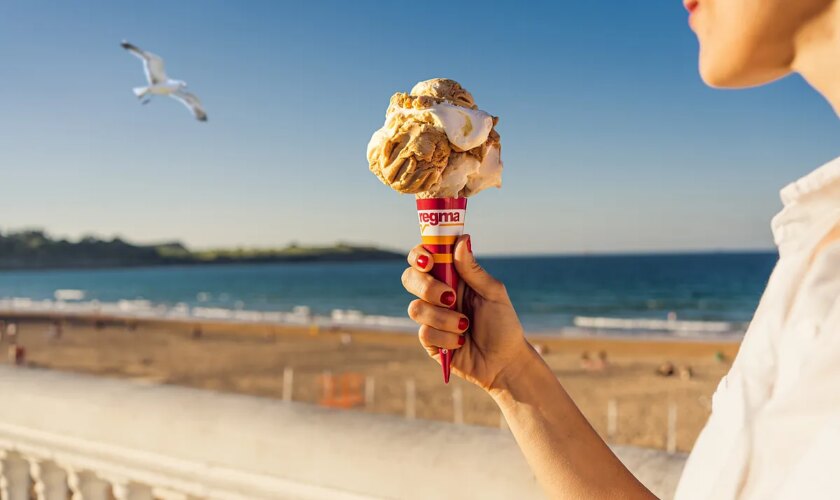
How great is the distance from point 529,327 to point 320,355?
62.5 ft

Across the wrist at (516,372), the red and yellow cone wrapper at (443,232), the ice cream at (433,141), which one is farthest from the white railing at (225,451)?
the ice cream at (433,141)

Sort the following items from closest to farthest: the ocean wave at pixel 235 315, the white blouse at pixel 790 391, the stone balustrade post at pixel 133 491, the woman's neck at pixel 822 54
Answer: the white blouse at pixel 790 391 < the woman's neck at pixel 822 54 < the stone balustrade post at pixel 133 491 < the ocean wave at pixel 235 315

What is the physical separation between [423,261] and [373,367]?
25.6 meters

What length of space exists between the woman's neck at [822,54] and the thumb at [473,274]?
94 cm

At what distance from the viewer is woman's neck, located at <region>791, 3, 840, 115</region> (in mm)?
938

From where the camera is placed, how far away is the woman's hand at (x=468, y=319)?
5.67 feet

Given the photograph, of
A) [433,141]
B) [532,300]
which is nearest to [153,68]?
[433,141]

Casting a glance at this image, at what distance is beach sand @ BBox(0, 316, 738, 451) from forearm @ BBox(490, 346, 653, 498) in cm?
1467

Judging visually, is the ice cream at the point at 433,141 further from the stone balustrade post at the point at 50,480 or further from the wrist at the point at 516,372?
the stone balustrade post at the point at 50,480

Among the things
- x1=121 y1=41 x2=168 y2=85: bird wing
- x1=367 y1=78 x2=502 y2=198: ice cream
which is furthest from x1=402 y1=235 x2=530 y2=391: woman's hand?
x1=121 y1=41 x2=168 y2=85: bird wing

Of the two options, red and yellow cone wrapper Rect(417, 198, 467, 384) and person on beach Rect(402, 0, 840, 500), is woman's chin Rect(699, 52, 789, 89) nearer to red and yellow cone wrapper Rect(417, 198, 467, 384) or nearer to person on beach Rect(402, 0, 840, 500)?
person on beach Rect(402, 0, 840, 500)

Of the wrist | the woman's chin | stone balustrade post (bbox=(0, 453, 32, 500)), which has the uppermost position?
the woman's chin

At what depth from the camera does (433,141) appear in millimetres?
1777

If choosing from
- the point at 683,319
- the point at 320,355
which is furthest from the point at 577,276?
the point at 320,355
